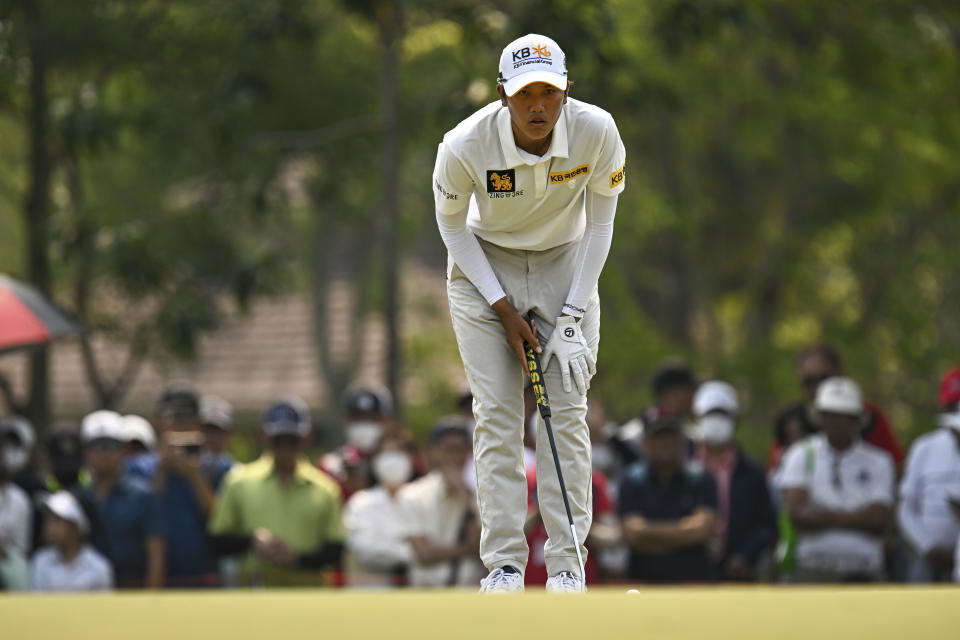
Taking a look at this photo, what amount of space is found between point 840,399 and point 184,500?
4818 mm

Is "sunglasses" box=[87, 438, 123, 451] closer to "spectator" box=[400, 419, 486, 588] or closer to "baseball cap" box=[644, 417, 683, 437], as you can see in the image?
"spectator" box=[400, 419, 486, 588]

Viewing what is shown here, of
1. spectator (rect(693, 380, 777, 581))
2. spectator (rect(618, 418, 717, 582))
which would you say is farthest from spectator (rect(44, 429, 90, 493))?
spectator (rect(693, 380, 777, 581))

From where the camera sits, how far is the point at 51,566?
1059 centimetres

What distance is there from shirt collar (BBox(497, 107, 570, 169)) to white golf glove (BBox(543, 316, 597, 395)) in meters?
0.80

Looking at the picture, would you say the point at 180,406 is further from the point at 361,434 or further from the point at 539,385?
the point at 539,385

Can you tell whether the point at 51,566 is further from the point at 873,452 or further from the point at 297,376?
the point at 297,376

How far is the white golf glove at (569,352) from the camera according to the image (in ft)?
22.9

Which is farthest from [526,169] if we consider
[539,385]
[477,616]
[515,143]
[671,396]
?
[671,396]

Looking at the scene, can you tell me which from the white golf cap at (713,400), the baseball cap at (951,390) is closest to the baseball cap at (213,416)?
the white golf cap at (713,400)

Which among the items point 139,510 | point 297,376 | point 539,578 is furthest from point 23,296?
point 297,376

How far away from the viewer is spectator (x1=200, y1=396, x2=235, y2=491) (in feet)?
39.0

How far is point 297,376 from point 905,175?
1111cm

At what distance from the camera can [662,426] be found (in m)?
10.6

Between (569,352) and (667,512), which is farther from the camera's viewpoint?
(667,512)
